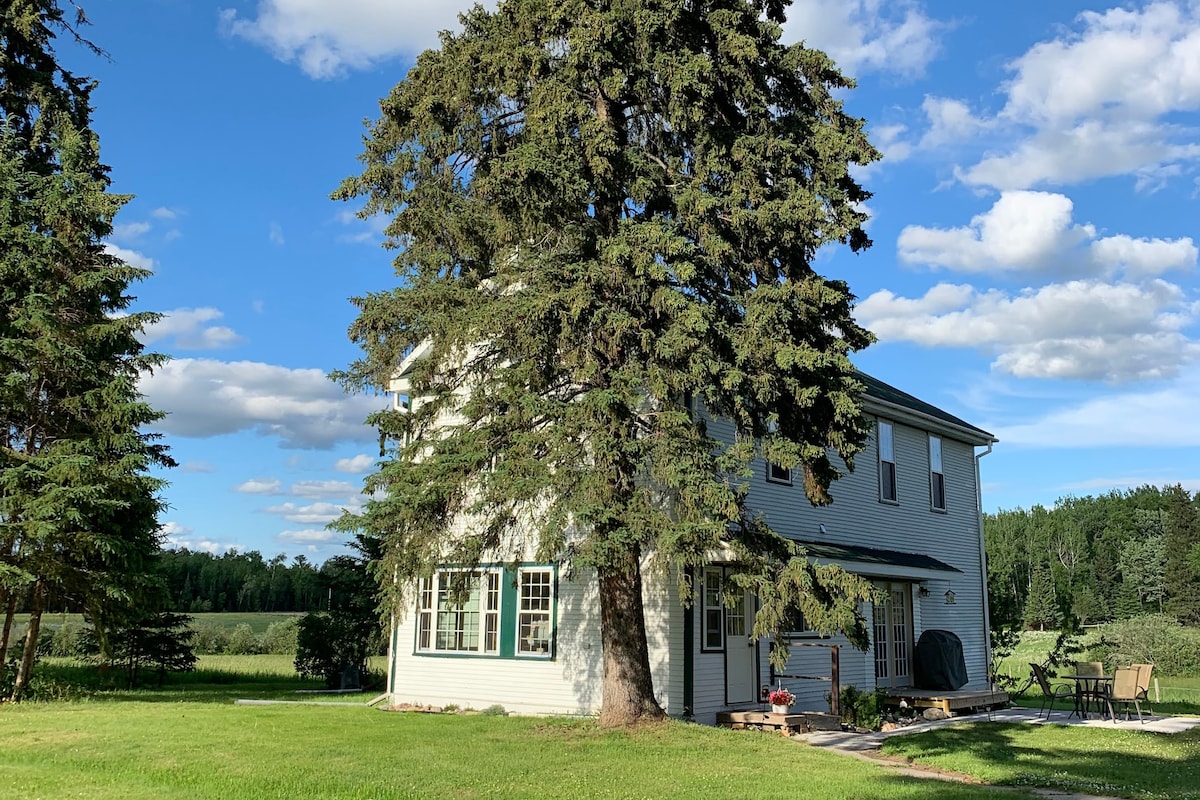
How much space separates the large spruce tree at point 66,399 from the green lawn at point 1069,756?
13.7 metres

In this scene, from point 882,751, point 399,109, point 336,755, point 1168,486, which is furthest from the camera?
point 1168,486

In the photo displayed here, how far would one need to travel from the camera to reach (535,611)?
1600cm

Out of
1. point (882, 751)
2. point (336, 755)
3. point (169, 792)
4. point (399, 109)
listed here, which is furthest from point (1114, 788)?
point (399, 109)

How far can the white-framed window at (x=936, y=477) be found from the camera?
22.5 m

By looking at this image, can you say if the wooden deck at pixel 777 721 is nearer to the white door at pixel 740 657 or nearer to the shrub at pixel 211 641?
the white door at pixel 740 657

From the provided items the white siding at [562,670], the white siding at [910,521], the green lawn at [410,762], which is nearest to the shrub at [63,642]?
the green lawn at [410,762]

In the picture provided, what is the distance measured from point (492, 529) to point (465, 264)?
399 cm

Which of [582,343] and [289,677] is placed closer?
[582,343]

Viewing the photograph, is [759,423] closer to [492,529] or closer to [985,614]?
[492,529]

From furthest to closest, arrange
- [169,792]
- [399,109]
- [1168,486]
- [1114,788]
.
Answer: [1168,486] < [399,109] < [1114,788] < [169,792]

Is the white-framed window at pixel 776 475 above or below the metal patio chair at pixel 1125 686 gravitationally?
above

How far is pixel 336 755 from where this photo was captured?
1074 centimetres

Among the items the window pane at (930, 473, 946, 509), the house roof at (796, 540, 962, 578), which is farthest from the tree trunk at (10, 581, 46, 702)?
the window pane at (930, 473, 946, 509)

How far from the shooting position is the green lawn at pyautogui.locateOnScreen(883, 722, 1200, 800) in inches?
399
